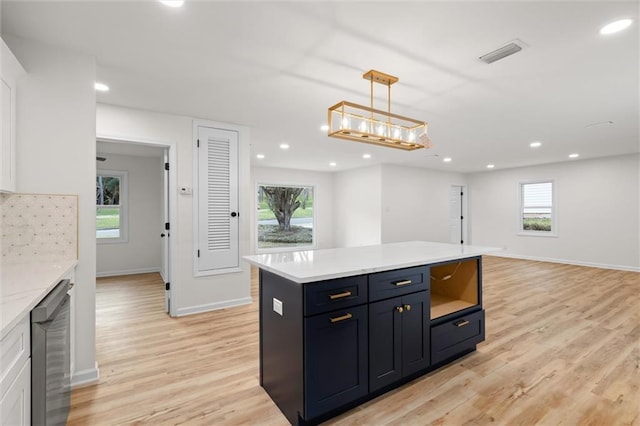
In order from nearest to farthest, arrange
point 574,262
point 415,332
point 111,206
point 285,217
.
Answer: point 415,332 < point 111,206 < point 574,262 < point 285,217

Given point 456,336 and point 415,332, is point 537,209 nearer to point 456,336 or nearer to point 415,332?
point 456,336

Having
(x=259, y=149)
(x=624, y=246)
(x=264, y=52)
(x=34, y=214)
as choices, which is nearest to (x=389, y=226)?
(x=259, y=149)

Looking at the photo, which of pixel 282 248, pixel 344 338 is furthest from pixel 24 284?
pixel 282 248

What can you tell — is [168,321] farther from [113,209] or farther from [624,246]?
[624,246]

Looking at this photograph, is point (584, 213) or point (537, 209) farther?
point (537, 209)

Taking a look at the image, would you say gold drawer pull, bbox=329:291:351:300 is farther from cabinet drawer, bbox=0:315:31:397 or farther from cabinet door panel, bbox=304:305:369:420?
cabinet drawer, bbox=0:315:31:397

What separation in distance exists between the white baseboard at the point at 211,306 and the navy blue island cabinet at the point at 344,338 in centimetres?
193

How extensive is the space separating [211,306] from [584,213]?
8087 millimetres

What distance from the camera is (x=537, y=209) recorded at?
7723 millimetres

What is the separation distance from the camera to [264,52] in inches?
92.4

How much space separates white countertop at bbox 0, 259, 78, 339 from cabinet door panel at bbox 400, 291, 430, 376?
200cm

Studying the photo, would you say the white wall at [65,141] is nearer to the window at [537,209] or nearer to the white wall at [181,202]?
the white wall at [181,202]

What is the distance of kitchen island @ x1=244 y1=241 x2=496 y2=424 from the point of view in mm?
Answer: 1736

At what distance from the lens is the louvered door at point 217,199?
3.83 metres
